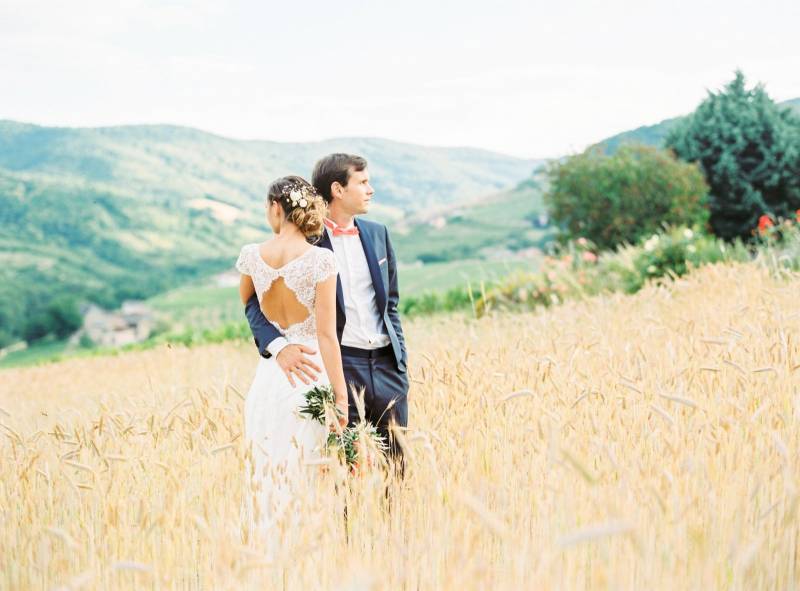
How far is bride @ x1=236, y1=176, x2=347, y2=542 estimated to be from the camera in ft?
11.1

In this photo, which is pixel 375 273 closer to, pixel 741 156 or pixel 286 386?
pixel 286 386

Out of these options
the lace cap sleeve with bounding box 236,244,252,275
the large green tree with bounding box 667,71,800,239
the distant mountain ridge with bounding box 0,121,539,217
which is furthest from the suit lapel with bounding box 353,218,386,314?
the distant mountain ridge with bounding box 0,121,539,217

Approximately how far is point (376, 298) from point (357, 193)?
18.8 inches

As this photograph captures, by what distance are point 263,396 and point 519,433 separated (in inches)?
43.9

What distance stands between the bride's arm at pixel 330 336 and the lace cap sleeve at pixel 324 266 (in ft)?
0.05

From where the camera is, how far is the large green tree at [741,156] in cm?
1950

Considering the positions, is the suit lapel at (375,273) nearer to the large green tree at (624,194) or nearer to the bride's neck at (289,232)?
the bride's neck at (289,232)

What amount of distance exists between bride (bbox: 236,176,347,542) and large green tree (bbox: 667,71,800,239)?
58.6 ft

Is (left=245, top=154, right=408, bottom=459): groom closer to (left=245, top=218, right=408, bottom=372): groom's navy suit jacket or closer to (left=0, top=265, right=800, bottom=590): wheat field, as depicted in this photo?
(left=245, top=218, right=408, bottom=372): groom's navy suit jacket

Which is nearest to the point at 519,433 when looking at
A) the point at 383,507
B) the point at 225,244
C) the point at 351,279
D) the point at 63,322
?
the point at 383,507

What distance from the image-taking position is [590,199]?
1695cm

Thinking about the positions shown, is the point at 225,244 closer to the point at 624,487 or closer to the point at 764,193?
the point at 764,193

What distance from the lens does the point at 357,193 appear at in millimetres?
3621

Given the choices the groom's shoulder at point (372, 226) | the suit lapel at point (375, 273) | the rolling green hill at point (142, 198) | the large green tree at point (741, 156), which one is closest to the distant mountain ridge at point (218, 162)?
the rolling green hill at point (142, 198)
